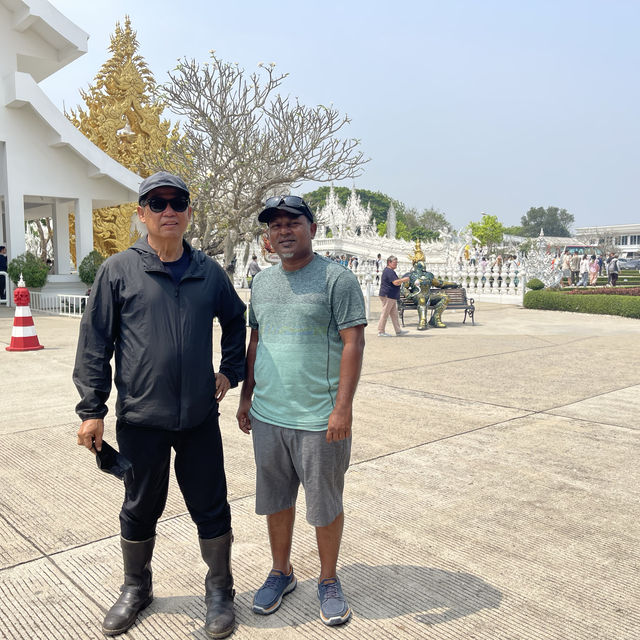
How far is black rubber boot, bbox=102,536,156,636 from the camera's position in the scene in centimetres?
247

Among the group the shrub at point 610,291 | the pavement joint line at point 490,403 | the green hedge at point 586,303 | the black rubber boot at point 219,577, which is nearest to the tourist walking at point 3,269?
the pavement joint line at point 490,403

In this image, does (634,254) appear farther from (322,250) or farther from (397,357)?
(397,357)

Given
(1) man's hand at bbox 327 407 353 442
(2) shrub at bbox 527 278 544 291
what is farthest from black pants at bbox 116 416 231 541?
(2) shrub at bbox 527 278 544 291

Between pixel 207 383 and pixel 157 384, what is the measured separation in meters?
0.21

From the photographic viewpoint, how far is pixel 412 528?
3.38 metres

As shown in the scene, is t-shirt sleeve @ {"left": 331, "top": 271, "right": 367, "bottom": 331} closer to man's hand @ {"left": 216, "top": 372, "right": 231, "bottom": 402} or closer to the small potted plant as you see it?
man's hand @ {"left": 216, "top": 372, "right": 231, "bottom": 402}

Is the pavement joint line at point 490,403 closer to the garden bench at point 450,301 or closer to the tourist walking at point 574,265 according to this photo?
the garden bench at point 450,301

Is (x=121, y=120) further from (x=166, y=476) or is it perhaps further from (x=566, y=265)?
(x=166, y=476)

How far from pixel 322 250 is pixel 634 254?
7190 cm

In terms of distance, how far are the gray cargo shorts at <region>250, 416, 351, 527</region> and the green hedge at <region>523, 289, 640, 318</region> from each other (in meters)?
15.1

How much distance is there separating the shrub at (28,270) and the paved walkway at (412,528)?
10177 millimetres

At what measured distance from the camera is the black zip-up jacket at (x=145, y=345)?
8.00ft

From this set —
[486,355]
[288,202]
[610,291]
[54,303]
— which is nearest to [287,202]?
[288,202]

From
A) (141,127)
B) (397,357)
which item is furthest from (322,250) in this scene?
(397,357)
